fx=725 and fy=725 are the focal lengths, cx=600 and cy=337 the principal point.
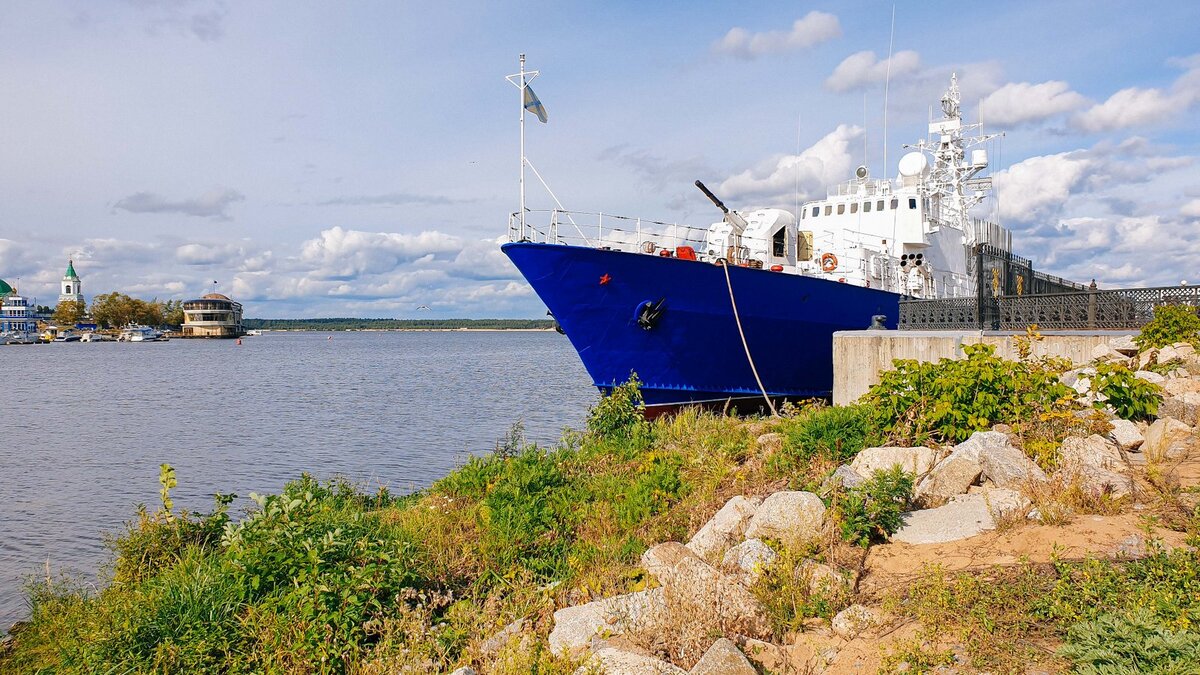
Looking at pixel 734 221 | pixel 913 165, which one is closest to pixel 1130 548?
pixel 734 221

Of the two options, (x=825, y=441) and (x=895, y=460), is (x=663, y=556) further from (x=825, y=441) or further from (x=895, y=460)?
(x=825, y=441)

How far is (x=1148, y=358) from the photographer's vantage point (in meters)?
10.6

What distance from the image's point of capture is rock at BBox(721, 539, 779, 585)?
4668 mm

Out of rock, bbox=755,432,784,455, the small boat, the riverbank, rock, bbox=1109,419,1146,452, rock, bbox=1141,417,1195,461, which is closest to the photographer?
the riverbank

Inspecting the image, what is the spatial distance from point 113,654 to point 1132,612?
19.7 ft

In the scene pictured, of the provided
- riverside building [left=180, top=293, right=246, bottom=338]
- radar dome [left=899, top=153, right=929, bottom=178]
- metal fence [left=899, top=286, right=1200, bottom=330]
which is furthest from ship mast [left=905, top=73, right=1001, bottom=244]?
riverside building [left=180, top=293, right=246, bottom=338]

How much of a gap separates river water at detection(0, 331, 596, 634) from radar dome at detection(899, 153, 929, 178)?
1452 centimetres

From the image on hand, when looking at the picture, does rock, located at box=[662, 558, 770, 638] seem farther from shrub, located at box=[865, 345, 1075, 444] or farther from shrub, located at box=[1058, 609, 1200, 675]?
shrub, located at box=[865, 345, 1075, 444]

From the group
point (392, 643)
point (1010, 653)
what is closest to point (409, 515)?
point (392, 643)

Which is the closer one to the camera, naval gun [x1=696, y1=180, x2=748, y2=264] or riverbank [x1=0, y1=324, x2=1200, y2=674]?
riverbank [x1=0, y1=324, x2=1200, y2=674]

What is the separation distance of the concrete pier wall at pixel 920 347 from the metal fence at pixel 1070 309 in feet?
2.20

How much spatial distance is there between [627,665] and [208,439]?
18.8m

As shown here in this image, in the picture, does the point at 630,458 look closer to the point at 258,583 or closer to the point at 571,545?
the point at 571,545

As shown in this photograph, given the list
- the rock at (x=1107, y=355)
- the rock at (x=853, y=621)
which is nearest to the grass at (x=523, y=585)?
the rock at (x=853, y=621)
